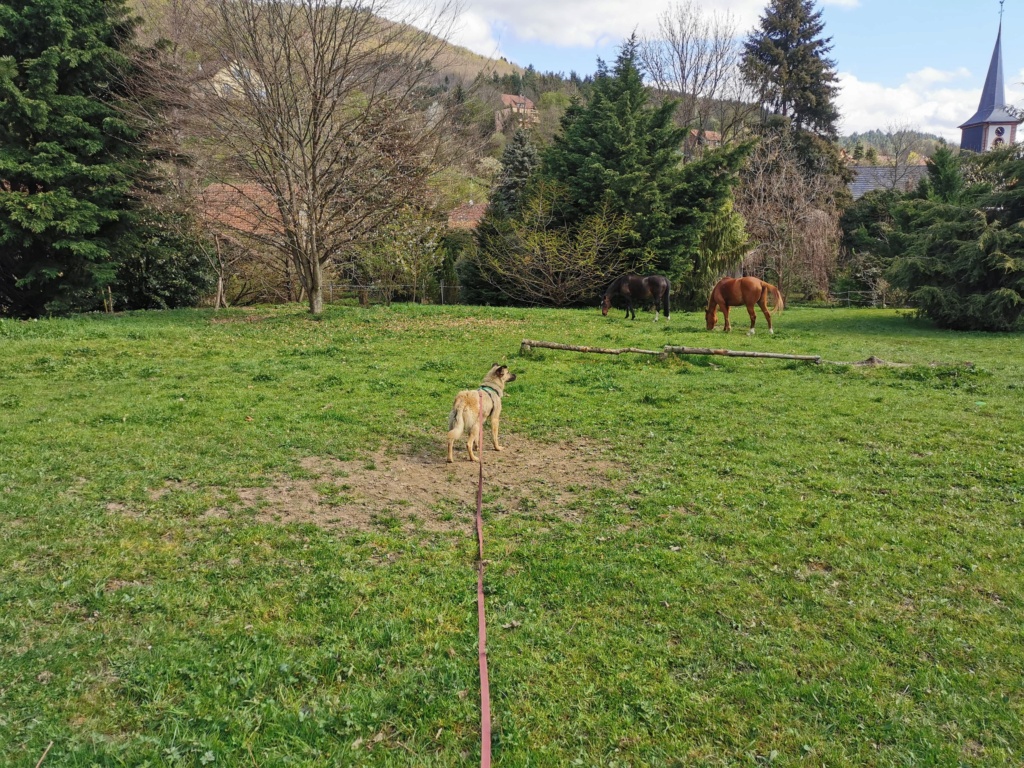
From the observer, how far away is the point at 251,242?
848 inches

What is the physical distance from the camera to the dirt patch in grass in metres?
5.11

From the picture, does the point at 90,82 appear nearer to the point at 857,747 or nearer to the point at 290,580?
the point at 290,580

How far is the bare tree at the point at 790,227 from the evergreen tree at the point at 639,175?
237 inches

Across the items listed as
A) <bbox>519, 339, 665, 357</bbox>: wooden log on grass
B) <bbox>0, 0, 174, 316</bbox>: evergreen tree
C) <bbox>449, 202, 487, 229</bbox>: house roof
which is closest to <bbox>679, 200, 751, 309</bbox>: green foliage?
<bbox>449, 202, 487, 229</bbox>: house roof

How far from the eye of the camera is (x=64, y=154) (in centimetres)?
1577

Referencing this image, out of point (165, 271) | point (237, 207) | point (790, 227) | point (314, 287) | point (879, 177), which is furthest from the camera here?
point (879, 177)

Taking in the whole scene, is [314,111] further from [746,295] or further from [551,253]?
[746,295]

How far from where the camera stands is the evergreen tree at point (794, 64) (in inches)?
1484

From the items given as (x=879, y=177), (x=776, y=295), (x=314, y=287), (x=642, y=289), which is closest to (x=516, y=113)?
(x=879, y=177)

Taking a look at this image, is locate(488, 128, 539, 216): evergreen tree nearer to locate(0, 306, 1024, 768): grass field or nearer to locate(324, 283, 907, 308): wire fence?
locate(324, 283, 907, 308): wire fence

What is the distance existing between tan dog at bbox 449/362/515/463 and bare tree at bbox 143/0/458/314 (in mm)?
12693

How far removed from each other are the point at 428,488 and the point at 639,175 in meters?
22.6

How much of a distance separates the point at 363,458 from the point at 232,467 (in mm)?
1331

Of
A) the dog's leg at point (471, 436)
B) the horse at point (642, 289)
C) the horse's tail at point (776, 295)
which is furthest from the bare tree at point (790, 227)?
the dog's leg at point (471, 436)
